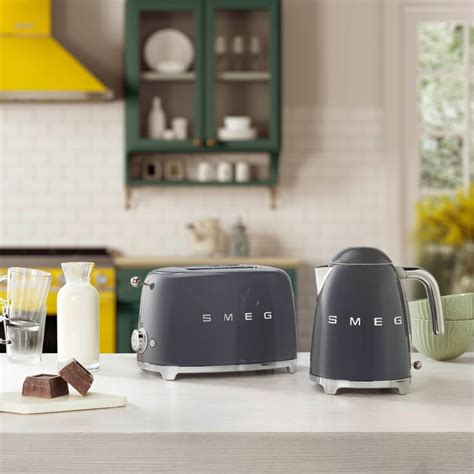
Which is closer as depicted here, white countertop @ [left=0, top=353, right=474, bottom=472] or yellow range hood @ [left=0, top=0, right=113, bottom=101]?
white countertop @ [left=0, top=353, right=474, bottom=472]

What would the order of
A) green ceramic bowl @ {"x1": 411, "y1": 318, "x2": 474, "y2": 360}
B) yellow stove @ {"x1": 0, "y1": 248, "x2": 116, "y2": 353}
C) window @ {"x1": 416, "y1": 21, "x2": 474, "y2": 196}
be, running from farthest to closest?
window @ {"x1": 416, "y1": 21, "x2": 474, "y2": 196} < yellow stove @ {"x1": 0, "y1": 248, "x2": 116, "y2": 353} < green ceramic bowl @ {"x1": 411, "y1": 318, "x2": 474, "y2": 360}

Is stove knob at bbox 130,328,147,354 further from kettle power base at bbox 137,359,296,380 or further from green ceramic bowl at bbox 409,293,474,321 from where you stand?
green ceramic bowl at bbox 409,293,474,321

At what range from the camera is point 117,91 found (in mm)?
5559

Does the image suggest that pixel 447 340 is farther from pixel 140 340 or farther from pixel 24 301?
pixel 24 301

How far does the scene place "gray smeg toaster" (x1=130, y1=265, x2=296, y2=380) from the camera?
1.65 meters

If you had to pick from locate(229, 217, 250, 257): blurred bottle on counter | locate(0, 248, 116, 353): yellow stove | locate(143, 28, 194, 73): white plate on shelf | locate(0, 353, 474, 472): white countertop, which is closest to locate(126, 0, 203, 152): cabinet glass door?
locate(143, 28, 194, 73): white plate on shelf

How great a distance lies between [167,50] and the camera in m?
5.41

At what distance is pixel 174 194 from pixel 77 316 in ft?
13.1

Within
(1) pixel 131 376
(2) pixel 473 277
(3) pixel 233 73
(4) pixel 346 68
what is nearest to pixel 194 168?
(3) pixel 233 73

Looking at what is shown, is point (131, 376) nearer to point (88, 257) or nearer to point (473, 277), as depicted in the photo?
point (88, 257)

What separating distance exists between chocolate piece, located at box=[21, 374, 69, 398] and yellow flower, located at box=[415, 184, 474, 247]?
440 cm

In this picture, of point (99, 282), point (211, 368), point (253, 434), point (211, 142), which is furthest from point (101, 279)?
point (253, 434)

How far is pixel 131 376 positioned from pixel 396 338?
1.70 feet

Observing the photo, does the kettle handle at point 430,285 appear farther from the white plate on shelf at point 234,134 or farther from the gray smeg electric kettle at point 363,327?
the white plate on shelf at point 234,134
